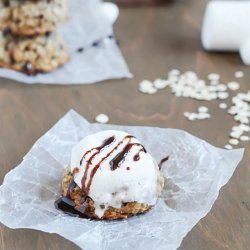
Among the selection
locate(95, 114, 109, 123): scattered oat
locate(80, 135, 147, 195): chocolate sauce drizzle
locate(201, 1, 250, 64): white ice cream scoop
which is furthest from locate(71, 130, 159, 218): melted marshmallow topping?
locate(201, 1, 250, 64): white ice cream scoop

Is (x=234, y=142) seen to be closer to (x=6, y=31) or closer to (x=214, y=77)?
(x=214, y=77)

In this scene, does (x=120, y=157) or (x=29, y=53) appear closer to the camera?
(x=120, y=157)

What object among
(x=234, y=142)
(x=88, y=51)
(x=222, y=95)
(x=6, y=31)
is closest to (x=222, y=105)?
(x=222, y=95)

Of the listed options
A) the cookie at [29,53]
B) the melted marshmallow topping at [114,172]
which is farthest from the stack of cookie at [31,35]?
the melted marshmallow topping at [114,172]

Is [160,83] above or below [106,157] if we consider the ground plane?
below

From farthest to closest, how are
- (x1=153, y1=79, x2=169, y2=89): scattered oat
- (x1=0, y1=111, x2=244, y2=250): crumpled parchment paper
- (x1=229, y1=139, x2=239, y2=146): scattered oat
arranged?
(x1=153, y1=79, x2=169, y2=89): scattered oat < (x1=229, y1=139, x2=239, y2=146): scattered oat < (x1=0, y1=111, x2=244, y2=250): crumpled parchment paper

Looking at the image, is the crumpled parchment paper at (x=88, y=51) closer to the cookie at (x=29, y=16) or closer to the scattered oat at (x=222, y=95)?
the cookie at (x=29, y=16)

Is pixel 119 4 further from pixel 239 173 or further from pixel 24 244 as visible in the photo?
pixel 24 244

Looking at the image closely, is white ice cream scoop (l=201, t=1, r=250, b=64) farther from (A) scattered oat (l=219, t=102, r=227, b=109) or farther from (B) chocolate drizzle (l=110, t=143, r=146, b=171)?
(B) chocolate drizzle (l=110, t=143, r=146, b=171)
